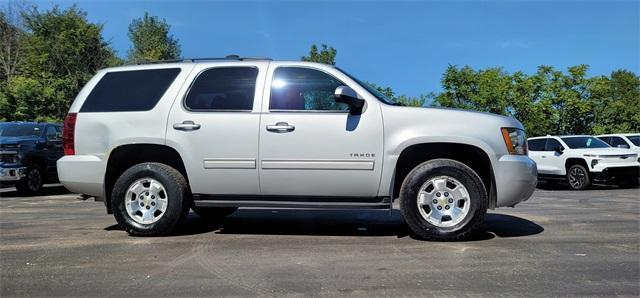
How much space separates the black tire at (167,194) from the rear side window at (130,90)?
714 mm

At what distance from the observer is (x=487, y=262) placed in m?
4.97

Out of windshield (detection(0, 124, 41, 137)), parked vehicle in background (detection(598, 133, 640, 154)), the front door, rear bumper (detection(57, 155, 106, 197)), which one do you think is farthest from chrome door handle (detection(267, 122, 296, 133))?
parked vehicle in background (detection(598, 133, 640, 154))

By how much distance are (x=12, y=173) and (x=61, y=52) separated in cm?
2052

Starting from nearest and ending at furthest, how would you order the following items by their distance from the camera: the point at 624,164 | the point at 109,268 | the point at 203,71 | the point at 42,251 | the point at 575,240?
1. the point at 109,268
2. the point at 42,251
3. the point at 575,240
4. the point at 203,71
5. the point at 624,164

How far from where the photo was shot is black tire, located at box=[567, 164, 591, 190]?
15583 millimetres

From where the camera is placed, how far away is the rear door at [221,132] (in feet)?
19.9

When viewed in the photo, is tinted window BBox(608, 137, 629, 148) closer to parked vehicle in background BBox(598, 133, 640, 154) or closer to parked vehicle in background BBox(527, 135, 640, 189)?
parked vehicle in background BBox(598, 133, 640, 154)

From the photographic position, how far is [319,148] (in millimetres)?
5930

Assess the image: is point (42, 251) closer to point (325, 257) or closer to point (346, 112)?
point (325, 257)

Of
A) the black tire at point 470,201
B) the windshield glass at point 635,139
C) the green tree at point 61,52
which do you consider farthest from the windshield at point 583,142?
the green tree at point 61,52

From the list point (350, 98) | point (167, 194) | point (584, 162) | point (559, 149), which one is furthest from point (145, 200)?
point (559, 149)

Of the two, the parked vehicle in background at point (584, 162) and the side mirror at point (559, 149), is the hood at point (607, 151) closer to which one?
the parked vehicle in background at point (584, 162)

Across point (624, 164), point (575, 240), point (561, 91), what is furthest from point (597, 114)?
point (575, 240)

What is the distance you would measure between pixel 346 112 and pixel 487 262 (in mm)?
2098
